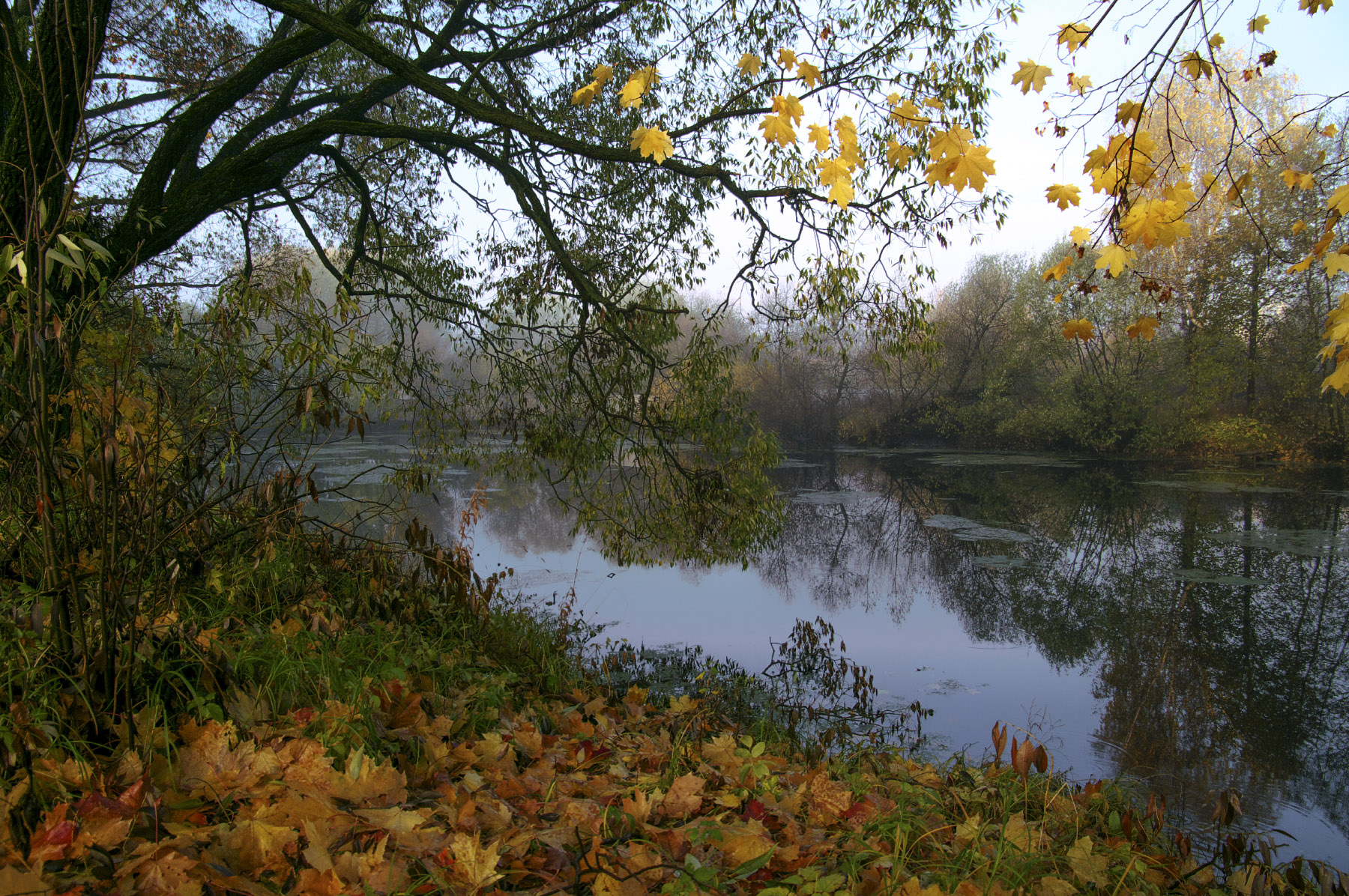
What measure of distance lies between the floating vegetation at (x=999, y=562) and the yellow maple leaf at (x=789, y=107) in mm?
8791

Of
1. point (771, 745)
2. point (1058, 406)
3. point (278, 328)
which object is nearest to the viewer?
point (278, 328)

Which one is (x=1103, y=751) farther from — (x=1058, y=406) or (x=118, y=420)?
(x=1058, y=406)

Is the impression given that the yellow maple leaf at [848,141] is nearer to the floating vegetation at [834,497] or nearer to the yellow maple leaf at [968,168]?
the yellow maple leaf at [968,168]

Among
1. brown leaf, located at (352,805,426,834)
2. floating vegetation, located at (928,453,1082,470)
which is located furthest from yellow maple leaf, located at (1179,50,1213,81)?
floating vegetation, located at (928,453,1082,470)

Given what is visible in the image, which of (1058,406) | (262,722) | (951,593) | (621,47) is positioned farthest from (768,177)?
(1058,406)

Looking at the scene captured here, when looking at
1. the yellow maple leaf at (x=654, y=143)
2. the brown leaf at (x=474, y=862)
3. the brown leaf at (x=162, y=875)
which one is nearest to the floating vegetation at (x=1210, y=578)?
the yellow maple leaf at (x=654, y=143)

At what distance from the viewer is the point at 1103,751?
5.11 m

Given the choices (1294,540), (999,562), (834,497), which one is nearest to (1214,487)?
(1294,540)

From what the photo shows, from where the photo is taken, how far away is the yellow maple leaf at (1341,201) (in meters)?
2.01

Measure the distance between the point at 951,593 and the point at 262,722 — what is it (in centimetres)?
846

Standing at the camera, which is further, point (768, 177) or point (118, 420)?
point (768, 177)

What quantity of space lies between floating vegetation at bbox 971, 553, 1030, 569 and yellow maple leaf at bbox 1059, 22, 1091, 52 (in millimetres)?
8452

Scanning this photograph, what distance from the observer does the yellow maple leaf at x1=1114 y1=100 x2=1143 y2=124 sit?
2479mm

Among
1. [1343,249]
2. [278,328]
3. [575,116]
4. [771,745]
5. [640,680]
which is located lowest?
[640,680]
